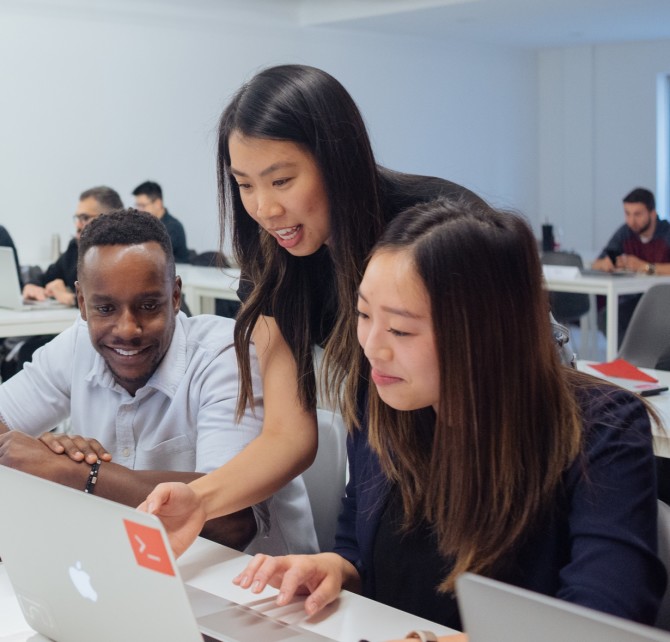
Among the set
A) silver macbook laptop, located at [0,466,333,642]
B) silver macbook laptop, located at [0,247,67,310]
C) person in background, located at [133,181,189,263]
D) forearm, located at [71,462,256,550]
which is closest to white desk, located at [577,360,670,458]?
forearm, located at [71,462,256,550]

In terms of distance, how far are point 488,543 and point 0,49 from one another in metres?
6.96

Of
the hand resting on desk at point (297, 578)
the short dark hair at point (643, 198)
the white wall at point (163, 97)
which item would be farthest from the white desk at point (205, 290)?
the hand resting on desk at point (297, 578)

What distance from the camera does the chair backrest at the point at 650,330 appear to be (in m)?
3.67

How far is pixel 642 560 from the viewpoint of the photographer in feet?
3.77

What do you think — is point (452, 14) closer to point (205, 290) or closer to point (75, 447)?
point (205, 290)

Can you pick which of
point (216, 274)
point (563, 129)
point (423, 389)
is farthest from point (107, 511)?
point (563, 129)

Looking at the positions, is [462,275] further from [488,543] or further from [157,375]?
[157,375]

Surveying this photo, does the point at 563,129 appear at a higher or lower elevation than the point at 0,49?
lower

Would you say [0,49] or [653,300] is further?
[0,49]

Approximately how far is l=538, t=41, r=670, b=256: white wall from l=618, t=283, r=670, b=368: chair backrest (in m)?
6.95

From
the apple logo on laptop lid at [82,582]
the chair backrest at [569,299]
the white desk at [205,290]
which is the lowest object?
the chair backrest at [569,299]

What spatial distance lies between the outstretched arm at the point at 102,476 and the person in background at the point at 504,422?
36 cm

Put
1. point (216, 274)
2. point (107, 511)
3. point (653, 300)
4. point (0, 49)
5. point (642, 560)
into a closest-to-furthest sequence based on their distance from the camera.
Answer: point (107, 511) < point (642, 560) < point (653, 300) < point (216, 274) < point (0, 49)

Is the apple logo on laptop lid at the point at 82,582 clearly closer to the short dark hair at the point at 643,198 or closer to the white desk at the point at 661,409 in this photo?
the white desk at the point at 661,409
